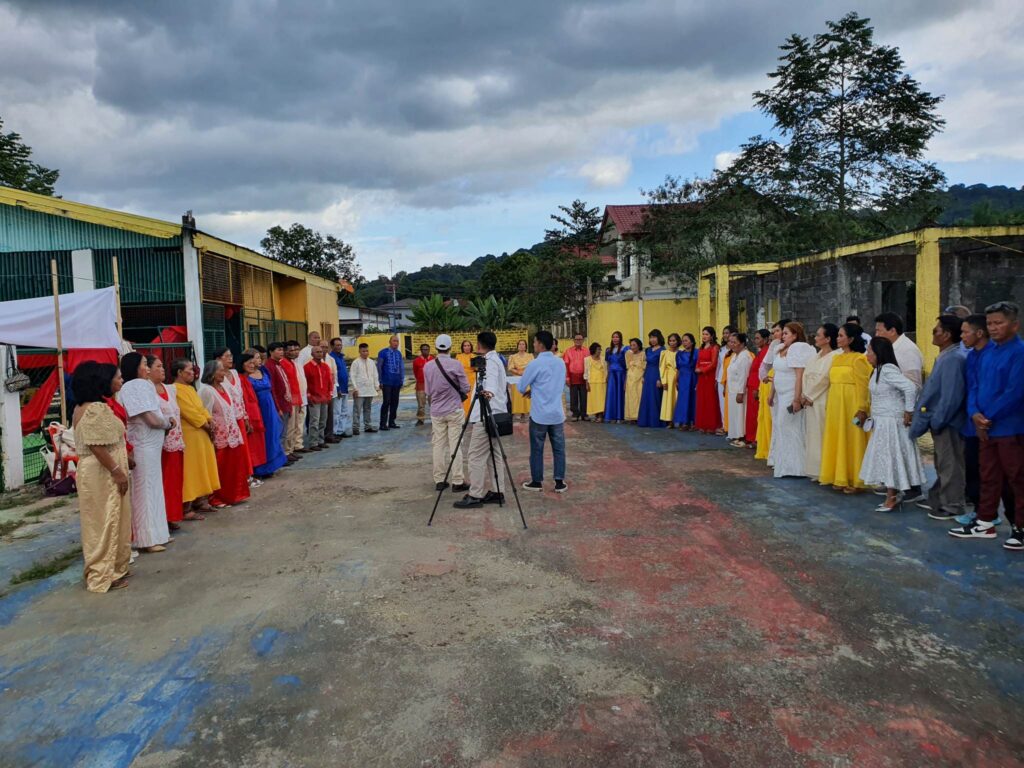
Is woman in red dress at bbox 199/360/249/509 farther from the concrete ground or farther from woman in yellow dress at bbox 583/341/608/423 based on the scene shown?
woman in yellow dress at bbox 583/341/608/423

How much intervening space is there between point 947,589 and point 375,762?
357cm

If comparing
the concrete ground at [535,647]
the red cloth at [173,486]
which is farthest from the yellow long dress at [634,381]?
the red cloth at [173,486]

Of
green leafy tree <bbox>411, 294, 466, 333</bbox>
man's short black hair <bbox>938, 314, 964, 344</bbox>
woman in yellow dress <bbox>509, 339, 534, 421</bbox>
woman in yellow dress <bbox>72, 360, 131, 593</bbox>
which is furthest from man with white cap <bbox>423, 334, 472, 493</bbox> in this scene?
green leafy tree <bbox>411, 294, 466, 333</bbox>

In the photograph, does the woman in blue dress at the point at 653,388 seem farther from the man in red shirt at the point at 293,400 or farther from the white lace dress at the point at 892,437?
the man in red shirt at the point at 293,400

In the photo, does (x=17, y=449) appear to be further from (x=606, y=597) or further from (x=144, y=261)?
(x=606, y=597)

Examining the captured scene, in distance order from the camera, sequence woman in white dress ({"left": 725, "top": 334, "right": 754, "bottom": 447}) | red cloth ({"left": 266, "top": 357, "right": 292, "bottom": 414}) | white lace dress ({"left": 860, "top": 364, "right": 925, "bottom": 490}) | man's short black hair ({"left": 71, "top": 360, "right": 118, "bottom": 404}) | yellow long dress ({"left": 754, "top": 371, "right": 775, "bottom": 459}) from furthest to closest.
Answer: woman in white dress ({"left": 725, "top": 334, "right": 754, "bottom": 447}) → red cloth ({"left": 266, "top": 357, "right": 292, "bottom": 414}) → yellow long dress ({"left": 754, "top": 371, "right": 775, "bottom": 459}) → white lace dress ({"left": 860, "top": 364, "right": 925, "bottom": 490}) → man's short black hair ({"left": 71, "top": 360, "right": 118, "bottom": 404})

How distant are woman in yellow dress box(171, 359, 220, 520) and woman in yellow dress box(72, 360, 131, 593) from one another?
1.36 meters

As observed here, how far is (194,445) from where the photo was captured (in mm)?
6008

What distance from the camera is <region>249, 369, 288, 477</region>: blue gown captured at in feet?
25.2

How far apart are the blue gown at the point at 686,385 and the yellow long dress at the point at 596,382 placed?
65.5 inches

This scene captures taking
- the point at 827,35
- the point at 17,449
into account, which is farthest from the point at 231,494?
the point at 827,35

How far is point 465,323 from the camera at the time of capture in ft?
83.6

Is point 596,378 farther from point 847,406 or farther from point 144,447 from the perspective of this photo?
point 144,447

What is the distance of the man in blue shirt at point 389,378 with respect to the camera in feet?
38.5
